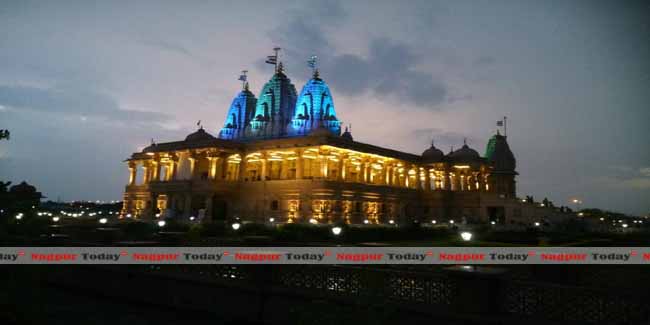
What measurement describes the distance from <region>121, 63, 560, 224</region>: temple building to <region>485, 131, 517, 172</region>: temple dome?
17846 millimetres

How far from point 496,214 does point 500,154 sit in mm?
31254

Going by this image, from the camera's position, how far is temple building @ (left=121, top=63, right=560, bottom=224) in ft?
166

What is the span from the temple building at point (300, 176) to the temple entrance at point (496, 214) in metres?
0.14

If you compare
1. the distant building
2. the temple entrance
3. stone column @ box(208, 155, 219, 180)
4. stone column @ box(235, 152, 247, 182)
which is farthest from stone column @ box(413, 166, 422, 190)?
the distant building

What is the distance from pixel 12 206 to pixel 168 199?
49.3m

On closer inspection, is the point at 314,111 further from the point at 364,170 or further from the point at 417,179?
the point at 417,179

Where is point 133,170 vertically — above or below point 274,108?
below

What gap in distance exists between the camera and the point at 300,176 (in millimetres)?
51906

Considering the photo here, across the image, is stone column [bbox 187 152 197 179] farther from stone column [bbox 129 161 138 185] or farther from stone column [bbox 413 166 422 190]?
stone column [bbox 413 166 422 190]

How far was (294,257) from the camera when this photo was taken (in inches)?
443

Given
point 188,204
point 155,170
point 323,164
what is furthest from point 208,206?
point 155,170

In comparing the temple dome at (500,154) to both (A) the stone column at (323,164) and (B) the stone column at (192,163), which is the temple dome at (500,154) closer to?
(A) the stone column at (323,164)
